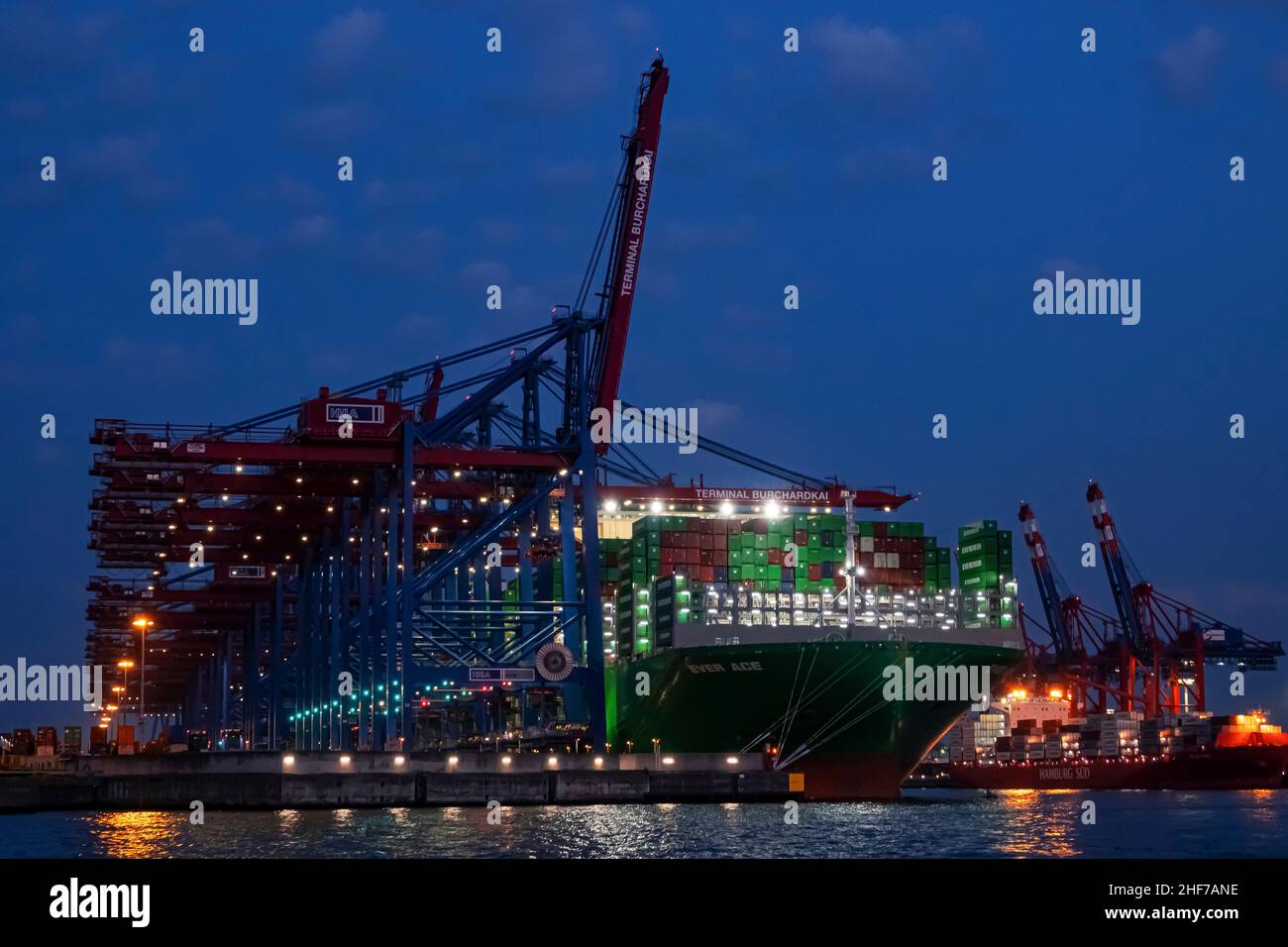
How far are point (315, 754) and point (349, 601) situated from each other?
23.4m

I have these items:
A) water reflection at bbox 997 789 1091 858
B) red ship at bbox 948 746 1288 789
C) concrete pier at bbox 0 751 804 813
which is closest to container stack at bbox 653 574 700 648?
concrete pier at bbox 0 751 804 813

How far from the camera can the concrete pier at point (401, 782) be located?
52531 millimetres

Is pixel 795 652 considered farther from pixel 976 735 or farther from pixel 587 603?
pixel 976 735

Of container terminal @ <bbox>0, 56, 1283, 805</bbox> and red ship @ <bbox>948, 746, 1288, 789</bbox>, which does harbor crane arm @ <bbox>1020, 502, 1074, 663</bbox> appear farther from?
container terminal @ <bbox>0, 56, 1283, 805</bbox>

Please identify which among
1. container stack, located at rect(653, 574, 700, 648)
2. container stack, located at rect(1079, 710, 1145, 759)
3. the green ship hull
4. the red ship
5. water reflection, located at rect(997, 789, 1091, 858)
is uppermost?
container stack, located at rect(653, 574, 700, 648)

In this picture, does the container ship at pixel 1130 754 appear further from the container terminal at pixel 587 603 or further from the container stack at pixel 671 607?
the container stack at pixel 671 607

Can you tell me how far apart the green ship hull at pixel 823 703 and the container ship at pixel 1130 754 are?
167 feet

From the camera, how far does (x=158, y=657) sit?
462ft

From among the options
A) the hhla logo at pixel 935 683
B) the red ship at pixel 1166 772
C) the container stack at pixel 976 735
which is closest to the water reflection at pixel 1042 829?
the hhla logo at pixel 935 683

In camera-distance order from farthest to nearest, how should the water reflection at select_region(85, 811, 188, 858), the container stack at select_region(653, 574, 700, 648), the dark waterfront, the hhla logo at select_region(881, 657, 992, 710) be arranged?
the container stack at select_region(653, 574, 700, 648) → the hhla logo at select_region(881, 657, 992, 710) → the water reflection at select_region(85, 811, 188, 858) → the dark waterfront

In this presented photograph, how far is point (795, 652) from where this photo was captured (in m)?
55.0

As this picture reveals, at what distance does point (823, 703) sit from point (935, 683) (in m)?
4.28

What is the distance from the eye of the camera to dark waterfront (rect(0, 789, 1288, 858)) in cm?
3256

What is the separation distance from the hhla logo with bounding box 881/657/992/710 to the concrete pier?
4.78 meters
